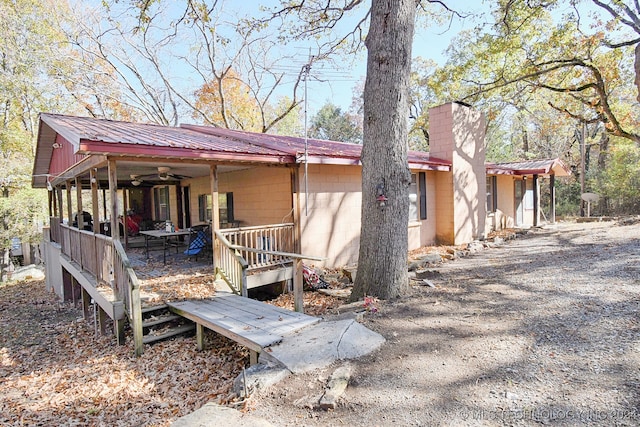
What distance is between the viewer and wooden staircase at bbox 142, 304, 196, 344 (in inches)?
206

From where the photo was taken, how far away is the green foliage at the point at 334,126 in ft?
97.7

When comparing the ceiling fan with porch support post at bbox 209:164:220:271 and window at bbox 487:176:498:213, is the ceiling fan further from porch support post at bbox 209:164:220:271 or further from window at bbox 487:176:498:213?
window at bbox 487:176:498:213

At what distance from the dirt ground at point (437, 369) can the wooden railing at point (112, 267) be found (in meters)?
0.60

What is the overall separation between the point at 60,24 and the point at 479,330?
21819mm

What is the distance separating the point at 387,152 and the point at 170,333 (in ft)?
13.9

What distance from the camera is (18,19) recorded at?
15.2 meters

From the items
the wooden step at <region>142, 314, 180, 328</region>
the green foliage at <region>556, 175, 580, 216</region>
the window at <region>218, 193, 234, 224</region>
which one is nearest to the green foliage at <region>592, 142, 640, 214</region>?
the green foliage at <region>556, 175, 580, 216</region>

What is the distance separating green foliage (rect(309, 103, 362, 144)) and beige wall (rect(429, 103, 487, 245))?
17807 millimetres

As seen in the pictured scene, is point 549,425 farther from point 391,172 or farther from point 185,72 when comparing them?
point 185,72

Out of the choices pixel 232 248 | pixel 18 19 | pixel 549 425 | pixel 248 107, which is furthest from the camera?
pixel 248 107

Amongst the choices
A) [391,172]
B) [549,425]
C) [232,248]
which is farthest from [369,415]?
[232,248]

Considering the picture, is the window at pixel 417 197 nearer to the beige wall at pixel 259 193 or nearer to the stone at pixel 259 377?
the beige wall at pixel 259 193

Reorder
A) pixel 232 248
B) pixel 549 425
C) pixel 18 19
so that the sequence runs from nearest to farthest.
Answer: pixel 549 425 → pixel 232 248 → pixel 18 19

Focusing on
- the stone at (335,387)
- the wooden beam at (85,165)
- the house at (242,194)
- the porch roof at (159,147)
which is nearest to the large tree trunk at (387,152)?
the house at (242,194)
